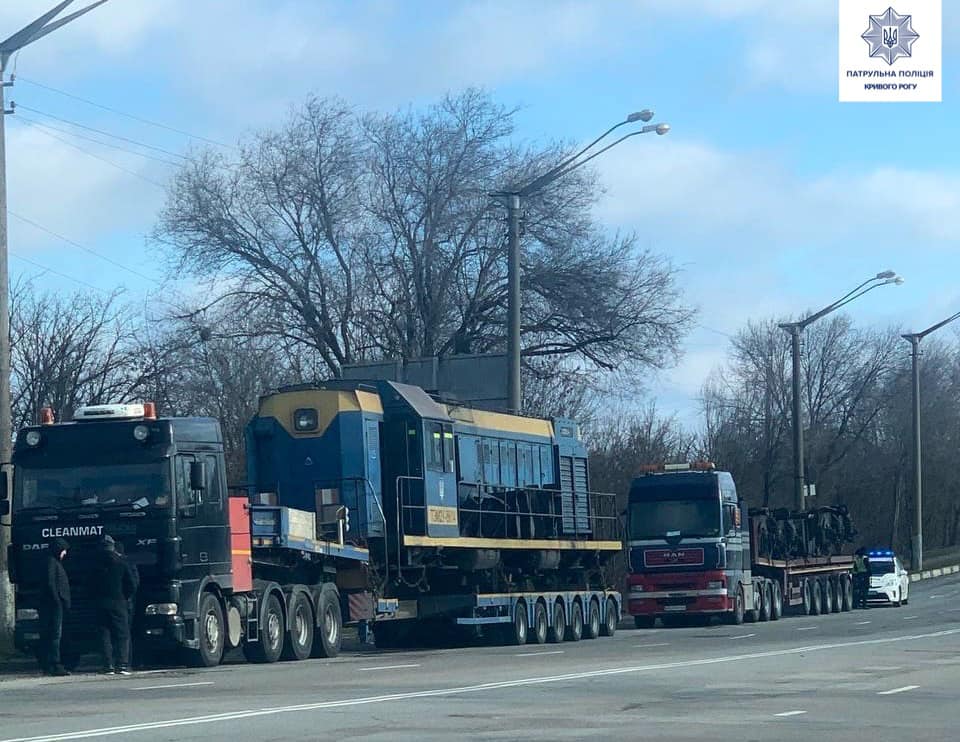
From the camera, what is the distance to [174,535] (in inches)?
843

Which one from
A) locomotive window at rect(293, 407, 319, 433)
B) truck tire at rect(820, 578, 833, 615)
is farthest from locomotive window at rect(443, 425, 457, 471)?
truck tire at rect(820, 578, 833, 615)

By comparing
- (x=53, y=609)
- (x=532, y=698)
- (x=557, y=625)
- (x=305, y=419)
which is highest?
(x=305, y=419)

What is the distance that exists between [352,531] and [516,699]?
438 inches

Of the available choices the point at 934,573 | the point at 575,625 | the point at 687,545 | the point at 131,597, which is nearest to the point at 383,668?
the point at 131,597

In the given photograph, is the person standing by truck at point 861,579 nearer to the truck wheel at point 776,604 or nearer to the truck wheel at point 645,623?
the truck wheel at point 776,604

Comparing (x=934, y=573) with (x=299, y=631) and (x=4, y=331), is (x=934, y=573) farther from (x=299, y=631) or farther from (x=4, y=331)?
(x=4, y=331)

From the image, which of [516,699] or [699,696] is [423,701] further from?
[699,696]

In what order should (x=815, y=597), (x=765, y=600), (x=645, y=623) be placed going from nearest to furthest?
(x=645, y=623), (x=765, y=600), (x=815, y=597)

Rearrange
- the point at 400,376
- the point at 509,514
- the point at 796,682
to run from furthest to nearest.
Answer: the point at 400,376
the point at 509,514
the point at 796,682

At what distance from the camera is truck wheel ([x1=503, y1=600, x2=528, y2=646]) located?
29.5 meters

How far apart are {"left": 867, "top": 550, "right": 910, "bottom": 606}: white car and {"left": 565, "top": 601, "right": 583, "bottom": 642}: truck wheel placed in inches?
846

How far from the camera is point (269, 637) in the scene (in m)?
23.1

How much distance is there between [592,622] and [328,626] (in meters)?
9.75

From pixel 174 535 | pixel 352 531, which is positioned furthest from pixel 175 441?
pixel 352 531
